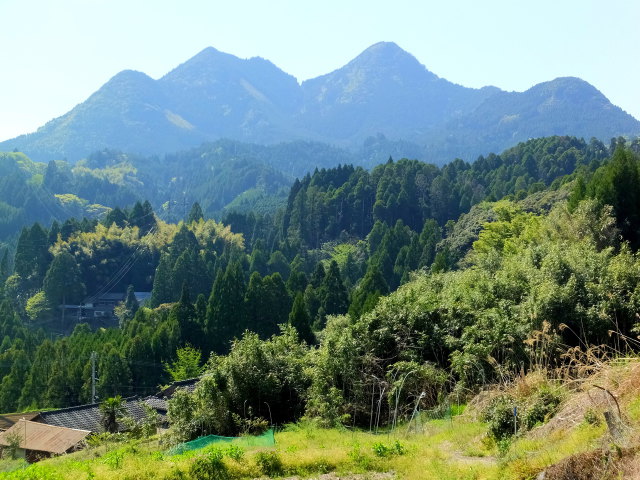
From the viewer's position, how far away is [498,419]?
430 inches

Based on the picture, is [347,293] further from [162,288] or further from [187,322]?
[162,288]

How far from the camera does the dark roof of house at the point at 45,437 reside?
981 inches

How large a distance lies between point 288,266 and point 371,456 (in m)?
61.5

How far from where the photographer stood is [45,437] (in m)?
26.1

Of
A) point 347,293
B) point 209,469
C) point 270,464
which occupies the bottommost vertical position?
point 347,293

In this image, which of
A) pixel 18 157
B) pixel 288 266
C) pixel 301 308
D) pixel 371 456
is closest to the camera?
pixel 371 456

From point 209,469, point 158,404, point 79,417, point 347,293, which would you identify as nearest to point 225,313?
point 347,293

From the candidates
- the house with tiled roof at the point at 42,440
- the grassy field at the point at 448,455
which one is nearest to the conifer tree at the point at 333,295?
the house with tiled roof at the point at 42,440

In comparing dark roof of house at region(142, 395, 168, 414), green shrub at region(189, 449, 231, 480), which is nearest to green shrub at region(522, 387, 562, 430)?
green shrub at region(189, 449, 231, 480)

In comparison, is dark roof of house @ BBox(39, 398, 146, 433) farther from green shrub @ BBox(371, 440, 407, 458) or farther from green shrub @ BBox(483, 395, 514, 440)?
green shrub @ BBox(483, 395, 514, 440)

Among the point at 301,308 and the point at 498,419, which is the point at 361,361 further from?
the point at 301,308

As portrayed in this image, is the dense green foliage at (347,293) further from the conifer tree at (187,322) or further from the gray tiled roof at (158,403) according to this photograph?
the gray tiled roof at (158,403)

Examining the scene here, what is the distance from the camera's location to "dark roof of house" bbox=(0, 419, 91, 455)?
24922 mm

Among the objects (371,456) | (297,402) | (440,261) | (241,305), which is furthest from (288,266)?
(371,456)
